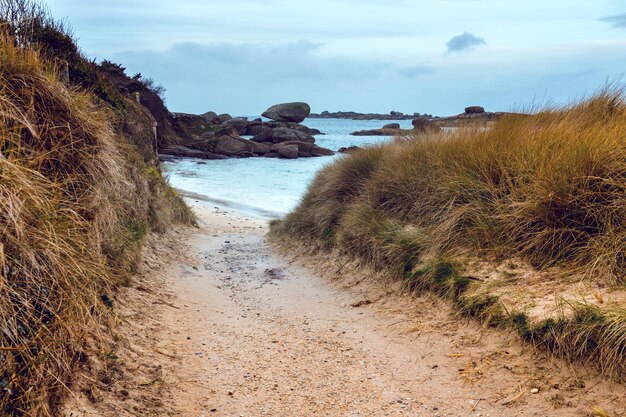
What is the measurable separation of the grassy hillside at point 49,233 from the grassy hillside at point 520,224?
123 inches

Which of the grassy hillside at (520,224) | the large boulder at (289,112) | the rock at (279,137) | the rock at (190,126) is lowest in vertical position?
the grassy hillside at (520,224)

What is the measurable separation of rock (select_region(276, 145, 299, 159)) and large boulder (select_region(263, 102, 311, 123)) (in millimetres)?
27844

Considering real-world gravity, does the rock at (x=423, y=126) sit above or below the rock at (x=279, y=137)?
below

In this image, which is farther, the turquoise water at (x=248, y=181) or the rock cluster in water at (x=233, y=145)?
the rock cluster in water at (x=233, y=145)

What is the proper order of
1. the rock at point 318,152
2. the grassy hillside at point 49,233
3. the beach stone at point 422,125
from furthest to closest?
the rock at point 318,152
the beach stone at point 422,125
the grassy hillside at point 49,233

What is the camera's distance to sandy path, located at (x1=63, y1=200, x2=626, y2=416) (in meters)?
3.45

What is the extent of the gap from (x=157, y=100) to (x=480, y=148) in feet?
85.0

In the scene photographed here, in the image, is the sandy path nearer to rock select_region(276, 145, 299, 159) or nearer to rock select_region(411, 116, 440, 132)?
rock select_region(411, 116, 440, 132)

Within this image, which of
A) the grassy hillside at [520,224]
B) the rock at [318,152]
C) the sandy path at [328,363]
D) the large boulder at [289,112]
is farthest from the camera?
the large boulder at [289,112]

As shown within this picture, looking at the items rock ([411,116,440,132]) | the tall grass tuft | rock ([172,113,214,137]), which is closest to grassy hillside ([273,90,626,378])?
the tall grass tuft

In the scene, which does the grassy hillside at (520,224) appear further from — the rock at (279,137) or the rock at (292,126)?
the rock at (292,126)

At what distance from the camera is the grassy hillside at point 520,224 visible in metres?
3.80

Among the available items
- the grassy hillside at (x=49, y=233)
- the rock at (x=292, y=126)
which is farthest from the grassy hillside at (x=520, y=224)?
the rock at (x=292, y=126)

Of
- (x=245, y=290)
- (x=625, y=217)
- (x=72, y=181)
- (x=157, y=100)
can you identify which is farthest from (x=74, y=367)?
(x=157, y=100)
